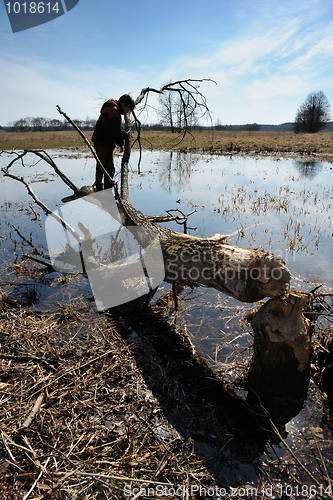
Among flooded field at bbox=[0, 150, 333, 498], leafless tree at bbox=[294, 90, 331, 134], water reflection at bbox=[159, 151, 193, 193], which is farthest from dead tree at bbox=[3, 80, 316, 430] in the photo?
leafless tree at bbox=[294, 90, 331, 134]

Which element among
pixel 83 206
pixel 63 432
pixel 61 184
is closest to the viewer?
pixel 63 432

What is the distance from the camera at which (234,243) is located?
264 inches

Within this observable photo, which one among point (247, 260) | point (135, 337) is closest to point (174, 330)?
point (135, 337)

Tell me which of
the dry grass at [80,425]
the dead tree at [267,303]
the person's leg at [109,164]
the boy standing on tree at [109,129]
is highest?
the boy standing on tree at [109,129]

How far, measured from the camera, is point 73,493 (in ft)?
6.17

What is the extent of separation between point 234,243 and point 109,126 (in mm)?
3710

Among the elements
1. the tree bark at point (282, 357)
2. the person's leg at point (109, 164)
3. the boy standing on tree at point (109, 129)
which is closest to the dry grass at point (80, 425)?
the tree bark at point (282, 357)

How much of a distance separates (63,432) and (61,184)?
13.4m

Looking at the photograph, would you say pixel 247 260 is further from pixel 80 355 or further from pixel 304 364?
pixel 80 355

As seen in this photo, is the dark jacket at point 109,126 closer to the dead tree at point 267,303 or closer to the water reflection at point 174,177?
the dead tree at point 267,303

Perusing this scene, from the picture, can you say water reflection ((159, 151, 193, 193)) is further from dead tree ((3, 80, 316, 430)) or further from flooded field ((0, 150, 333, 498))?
dead tree ((3, 80, 316, 430))

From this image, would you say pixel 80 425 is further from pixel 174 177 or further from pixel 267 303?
pixel 174 177

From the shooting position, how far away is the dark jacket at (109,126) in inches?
209

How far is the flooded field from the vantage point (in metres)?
2.42
